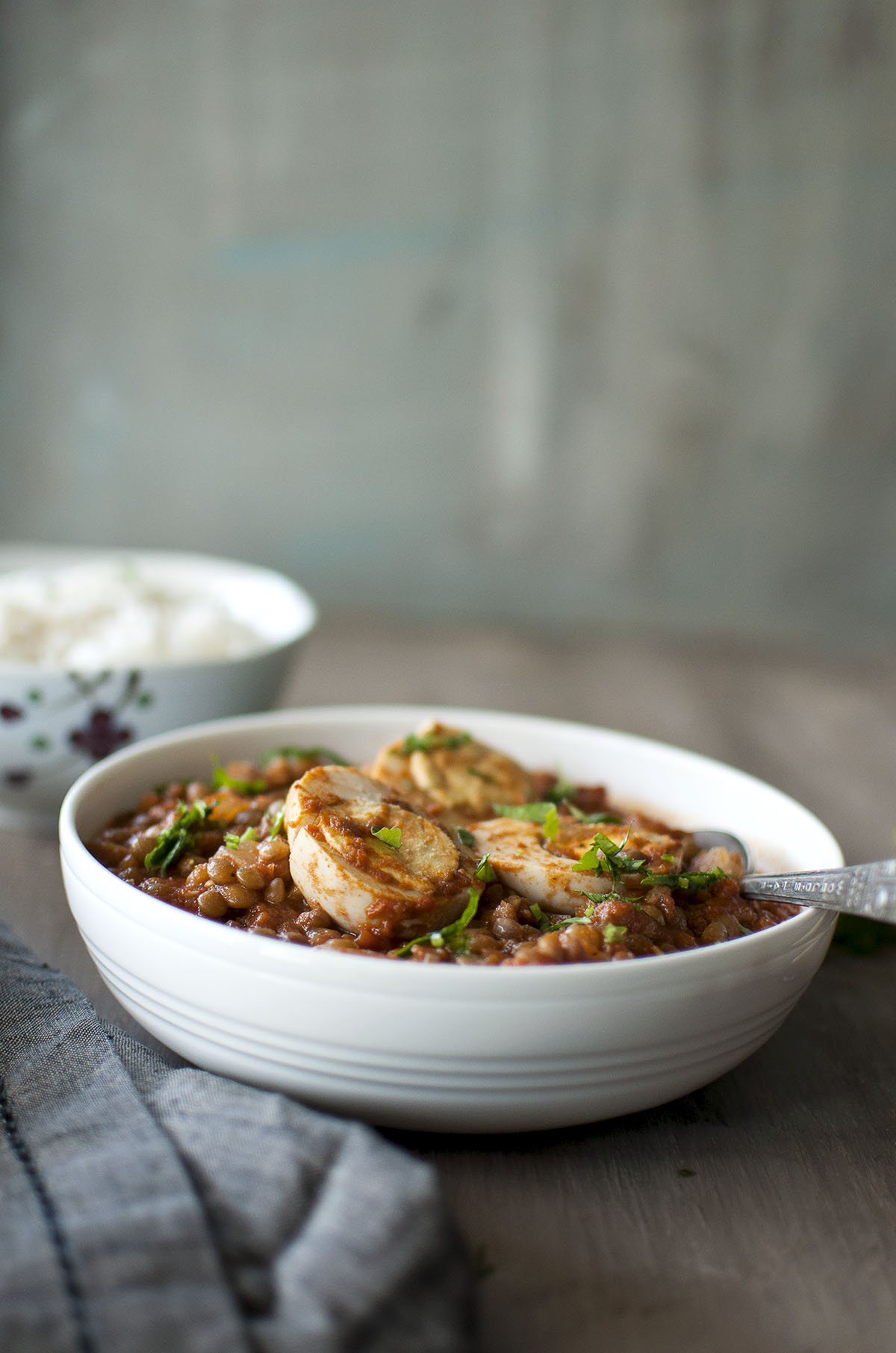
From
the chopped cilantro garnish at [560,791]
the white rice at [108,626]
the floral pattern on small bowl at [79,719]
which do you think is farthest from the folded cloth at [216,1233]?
the white rice at [108,626]

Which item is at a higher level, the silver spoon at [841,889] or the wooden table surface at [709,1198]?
the silver spoon at [841,889]

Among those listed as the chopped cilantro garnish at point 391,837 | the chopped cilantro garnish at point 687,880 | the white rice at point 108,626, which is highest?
the chopped cilantro garnish at point 391,837

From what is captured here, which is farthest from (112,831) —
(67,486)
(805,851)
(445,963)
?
(67,486)

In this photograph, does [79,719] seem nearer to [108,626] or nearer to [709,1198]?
[108,626]

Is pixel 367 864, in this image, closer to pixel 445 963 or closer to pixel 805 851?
pixel 445 963

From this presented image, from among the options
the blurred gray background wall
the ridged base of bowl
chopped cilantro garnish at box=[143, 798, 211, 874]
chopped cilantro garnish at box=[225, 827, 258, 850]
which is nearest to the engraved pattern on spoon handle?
the ridged base of bowl

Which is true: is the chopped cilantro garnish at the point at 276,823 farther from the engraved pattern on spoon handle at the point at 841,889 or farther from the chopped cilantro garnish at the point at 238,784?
the engraved pattern on spoon handle at the point at 841,889

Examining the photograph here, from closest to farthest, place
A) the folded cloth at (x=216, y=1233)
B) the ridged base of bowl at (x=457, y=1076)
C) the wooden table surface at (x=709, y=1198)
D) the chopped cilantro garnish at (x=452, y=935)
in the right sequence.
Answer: the folded cloth at (x=216, y=1233)
the wooden table surface at (x=709, y=1198)
the ridged base of bowl at (x=457, y=1076)
the chopped cilantro garnish at (x=452, y=935)

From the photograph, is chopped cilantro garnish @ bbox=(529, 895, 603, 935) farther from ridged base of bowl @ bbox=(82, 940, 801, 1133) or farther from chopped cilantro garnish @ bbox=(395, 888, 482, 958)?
ridged base of bowl @ bbox=(82, 940, 801, 1133)

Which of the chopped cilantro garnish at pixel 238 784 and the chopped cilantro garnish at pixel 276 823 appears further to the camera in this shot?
the chopped cilantro garnish at pixel 238 784

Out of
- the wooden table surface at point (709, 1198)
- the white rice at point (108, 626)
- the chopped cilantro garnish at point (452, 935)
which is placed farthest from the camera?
Answer: the white rice at point (108, 626)
